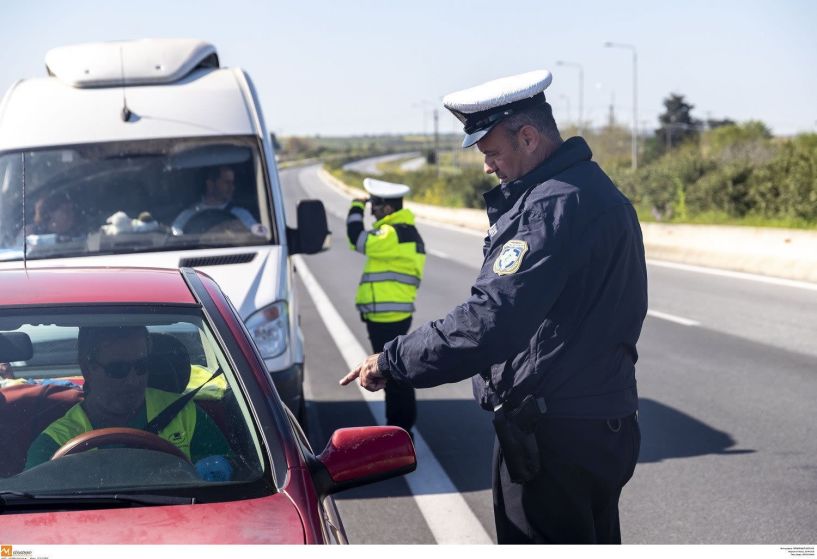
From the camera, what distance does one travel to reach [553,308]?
3.51 meters

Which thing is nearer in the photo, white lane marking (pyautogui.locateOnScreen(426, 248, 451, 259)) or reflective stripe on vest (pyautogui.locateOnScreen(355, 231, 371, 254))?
reflective stripe on vest (pyautogui.locateOnScreen(355, 231, 371, 254))

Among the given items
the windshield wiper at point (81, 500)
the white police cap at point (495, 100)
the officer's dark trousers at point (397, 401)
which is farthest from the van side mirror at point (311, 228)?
the windshield wiper at point (81, 500)

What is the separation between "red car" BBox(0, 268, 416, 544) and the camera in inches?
114

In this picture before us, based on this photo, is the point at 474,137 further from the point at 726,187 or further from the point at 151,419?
the point at 726,187

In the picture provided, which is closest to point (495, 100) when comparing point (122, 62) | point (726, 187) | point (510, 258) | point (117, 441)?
point (510, 258)

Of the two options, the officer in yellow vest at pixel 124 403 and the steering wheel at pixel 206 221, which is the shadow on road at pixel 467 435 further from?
the officer in yellow vest at pixel 124 403

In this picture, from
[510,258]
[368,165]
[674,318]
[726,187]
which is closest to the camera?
[510,258]

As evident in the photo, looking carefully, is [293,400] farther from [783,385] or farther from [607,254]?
[783,385]

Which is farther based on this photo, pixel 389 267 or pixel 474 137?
pixel 389 267

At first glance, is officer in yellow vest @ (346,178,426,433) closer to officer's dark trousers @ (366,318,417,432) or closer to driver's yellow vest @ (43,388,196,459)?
officer's dark trousers @ (366,318,417,432)

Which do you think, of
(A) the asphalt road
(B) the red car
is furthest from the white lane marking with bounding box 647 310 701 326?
(B) the red car

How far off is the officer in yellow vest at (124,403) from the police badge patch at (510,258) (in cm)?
93

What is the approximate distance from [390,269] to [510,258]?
451cm

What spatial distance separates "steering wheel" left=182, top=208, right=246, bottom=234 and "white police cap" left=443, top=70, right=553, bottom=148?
4.47 meters
